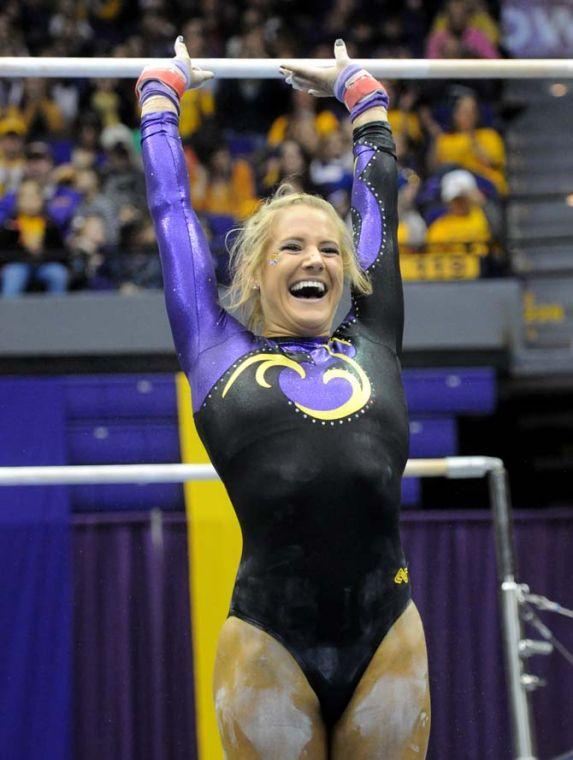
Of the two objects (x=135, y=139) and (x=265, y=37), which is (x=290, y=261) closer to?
(x=135, y=139)

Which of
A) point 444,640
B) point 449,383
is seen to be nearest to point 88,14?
point 449,383

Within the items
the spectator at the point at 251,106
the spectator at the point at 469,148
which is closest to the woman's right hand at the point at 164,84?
the spectator at the point at 469,148

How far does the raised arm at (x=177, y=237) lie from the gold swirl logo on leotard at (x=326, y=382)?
4.7 inches

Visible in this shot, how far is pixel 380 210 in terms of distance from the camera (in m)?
2.64

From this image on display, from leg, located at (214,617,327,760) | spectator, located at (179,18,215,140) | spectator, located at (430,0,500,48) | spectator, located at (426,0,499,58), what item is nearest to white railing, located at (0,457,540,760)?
leg, located at (214,617,327,760)

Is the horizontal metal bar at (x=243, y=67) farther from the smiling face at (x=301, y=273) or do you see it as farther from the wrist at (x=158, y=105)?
the smiling face at (x=301, y=273)

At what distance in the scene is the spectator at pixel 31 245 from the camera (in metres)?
7.29

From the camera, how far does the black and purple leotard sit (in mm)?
2246

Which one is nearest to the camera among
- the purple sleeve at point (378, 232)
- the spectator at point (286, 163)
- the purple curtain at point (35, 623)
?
the purple sleeve at point (378, 232)

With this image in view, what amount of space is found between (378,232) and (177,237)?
0.45 metres

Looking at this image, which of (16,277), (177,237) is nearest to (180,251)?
(177,237)

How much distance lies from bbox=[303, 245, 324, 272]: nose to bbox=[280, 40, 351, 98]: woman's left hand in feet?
2.00

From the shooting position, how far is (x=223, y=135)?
8250 mm

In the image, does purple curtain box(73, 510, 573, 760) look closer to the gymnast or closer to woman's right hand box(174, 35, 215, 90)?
woman's right hand box(174, 35, 215, 90)
